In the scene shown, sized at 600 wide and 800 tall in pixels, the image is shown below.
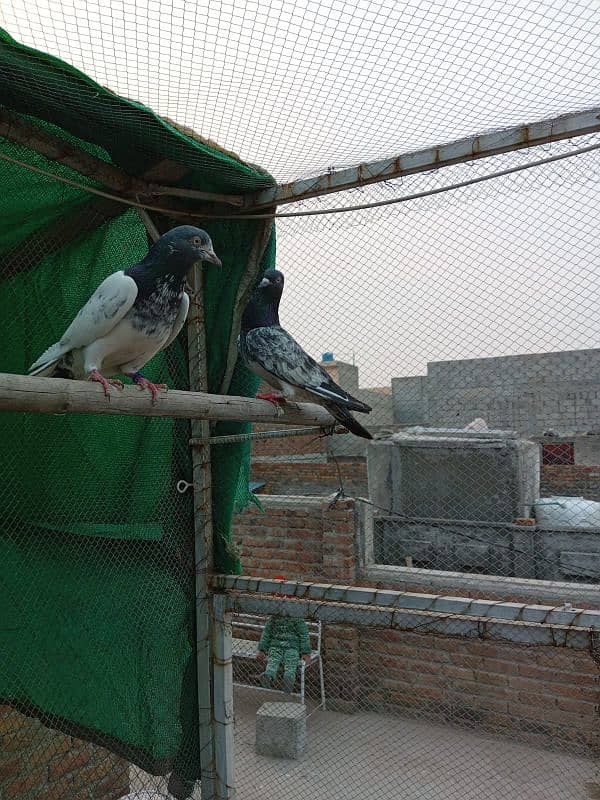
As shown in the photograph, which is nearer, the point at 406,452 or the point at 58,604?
the point at 58,604

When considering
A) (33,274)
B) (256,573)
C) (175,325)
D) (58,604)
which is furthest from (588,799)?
(33,274)

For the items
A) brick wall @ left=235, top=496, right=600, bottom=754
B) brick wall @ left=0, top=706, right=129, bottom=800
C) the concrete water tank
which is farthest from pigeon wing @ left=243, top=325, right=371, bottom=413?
the concrete water tank

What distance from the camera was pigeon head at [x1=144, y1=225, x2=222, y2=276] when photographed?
5.98ft

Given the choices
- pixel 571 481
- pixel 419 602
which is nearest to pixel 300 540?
pixel 419 602

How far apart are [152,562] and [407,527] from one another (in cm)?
260

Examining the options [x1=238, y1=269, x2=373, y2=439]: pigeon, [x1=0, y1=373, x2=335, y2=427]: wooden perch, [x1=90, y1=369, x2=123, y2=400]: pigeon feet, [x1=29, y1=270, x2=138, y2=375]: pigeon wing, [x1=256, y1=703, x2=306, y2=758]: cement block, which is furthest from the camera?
[x1=256, y1=703, x2=306, y2=758]: cement block

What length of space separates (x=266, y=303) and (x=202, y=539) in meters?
0.97

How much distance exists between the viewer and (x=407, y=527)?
15.0 ft

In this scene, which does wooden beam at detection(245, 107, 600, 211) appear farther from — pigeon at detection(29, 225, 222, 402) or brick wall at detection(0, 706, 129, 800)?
brick wall at detection(0, 706, 129, 800)

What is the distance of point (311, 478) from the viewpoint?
8055mm

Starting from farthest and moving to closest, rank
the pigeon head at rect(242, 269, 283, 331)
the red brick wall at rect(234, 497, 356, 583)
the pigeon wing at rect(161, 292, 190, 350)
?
the red brick wall at rect(234, 497, 356, 583), the pigeon head at rect(242, 269, 283, 331), the pigeon wing at rect(161, 292, 190, 350)

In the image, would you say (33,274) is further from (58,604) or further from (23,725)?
(23,725)

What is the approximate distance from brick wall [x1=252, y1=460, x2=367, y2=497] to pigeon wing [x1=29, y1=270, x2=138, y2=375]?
632 cm

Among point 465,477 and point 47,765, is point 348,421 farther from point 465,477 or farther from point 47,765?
point 465,477
